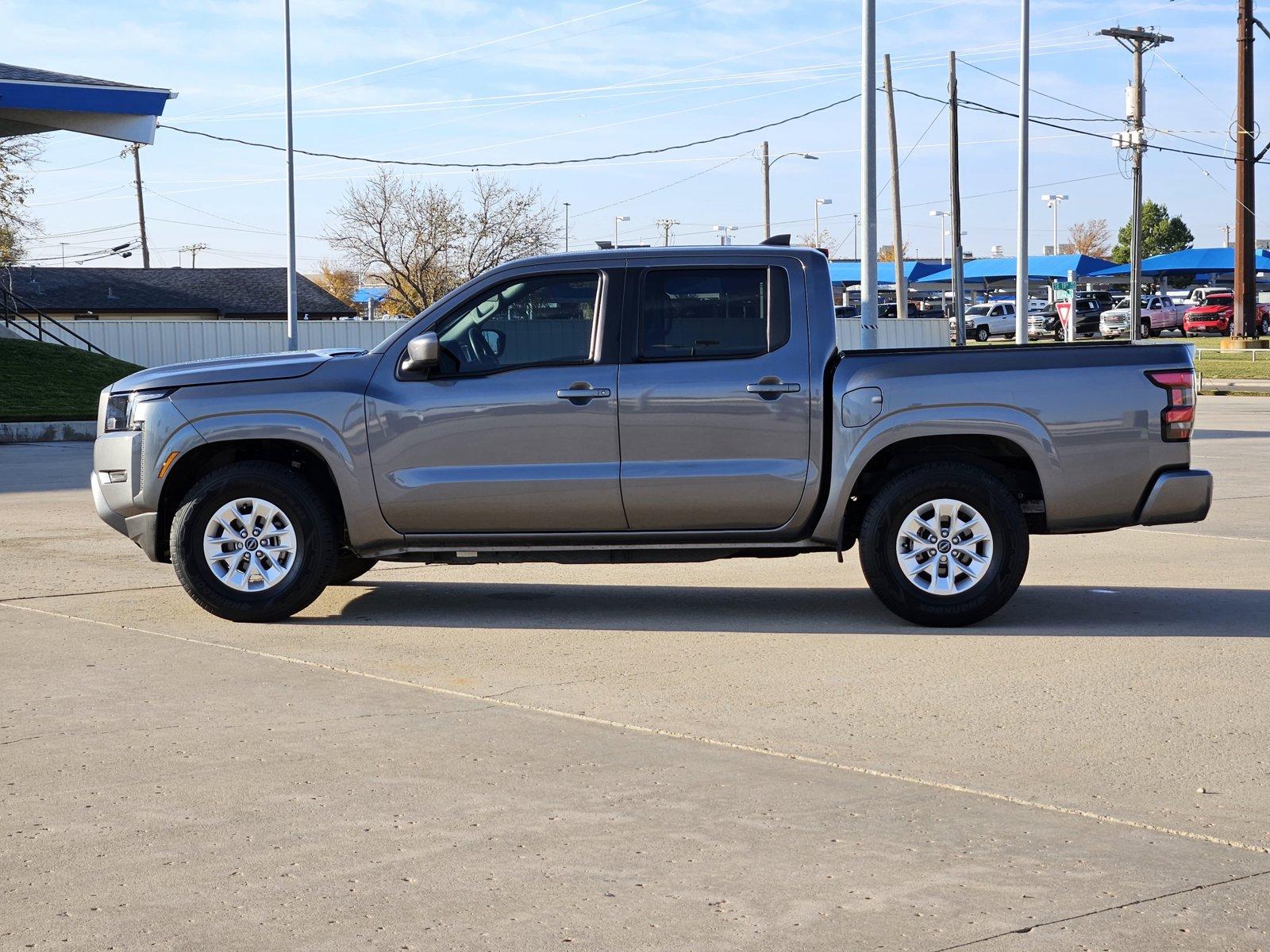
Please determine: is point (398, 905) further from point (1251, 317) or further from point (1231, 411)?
point (1251, 317)

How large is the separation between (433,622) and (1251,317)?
49.5m

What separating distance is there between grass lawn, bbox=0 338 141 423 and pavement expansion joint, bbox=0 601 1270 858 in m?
20.5

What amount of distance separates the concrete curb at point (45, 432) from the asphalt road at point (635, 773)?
54.8ft

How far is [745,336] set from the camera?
27.6ft

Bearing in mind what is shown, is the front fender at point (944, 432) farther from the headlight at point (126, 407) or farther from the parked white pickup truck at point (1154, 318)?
the parked white pickup truck at point (1154, 318)

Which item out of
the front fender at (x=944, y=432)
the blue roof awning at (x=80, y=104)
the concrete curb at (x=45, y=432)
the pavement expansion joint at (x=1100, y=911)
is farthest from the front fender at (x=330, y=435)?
the blue roof awning at (x=80, y=104)

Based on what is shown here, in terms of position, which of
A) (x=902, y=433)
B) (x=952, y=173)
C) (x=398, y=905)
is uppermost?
(x=952, y=173)

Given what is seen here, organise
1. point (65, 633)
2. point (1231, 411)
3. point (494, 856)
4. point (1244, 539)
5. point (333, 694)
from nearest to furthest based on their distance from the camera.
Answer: point (494, 856) < point (333, 694) < point (65, 633) < point (1244, 539) < point (1231, 411)

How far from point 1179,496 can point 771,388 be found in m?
2.22

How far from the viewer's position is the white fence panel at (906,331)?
2069 inches

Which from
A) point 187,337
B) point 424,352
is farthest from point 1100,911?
point 187,337

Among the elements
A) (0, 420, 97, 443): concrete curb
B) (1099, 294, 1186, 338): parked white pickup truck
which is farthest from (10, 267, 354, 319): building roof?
(0, 420, 97, 443): concrete curb

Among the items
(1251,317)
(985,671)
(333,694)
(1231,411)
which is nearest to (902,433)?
(985,671)

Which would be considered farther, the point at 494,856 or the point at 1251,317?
the point at 1251,317
